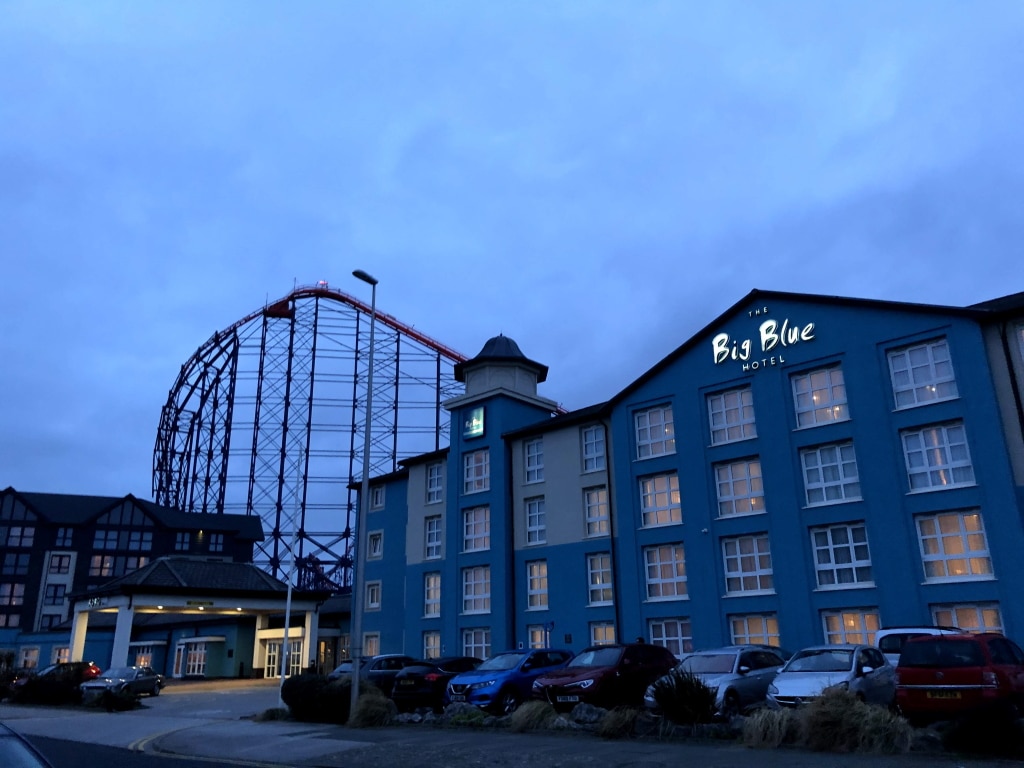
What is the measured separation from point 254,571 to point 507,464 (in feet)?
68.8

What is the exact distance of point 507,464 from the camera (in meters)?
36.8

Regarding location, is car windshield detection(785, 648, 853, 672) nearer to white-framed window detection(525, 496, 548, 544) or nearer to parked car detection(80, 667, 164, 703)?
white-framed window detection(525, 496, 548, 544)

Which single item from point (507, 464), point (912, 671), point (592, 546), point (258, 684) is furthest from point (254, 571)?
point (912, 671)

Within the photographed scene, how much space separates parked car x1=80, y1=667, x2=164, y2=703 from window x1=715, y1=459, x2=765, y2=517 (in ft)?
73.1

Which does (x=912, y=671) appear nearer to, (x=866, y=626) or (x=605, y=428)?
(x=866, y=626)

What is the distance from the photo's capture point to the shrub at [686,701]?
47.9ft

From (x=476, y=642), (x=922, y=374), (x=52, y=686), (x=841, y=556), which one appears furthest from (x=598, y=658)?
(x=52, y=686)

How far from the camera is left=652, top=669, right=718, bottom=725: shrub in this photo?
1459cm

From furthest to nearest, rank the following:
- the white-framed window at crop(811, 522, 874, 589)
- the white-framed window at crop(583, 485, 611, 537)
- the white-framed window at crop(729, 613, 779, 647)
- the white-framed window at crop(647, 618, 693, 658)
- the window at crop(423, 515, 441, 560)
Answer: the window at crop(423, 515, 441, 560)
the white-framed window at crop(583, 485, 611, 537)
the white-framed window at crop(647, 618, 693, 658)
the white-framed window at crop(729, 613, 779, 647)
the white-framed window at crop(811, 522, 874, 589)

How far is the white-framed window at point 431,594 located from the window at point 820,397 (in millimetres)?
18915

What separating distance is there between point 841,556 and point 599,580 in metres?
9.69

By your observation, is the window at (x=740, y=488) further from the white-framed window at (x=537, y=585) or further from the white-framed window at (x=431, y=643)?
the white-framed window at (x=431, y=643)

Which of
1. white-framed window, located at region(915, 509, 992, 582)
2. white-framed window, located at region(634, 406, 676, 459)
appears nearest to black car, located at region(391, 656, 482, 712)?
white-framed window, located at region(634, 406, 676, 459)

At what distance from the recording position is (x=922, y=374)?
2581cm
